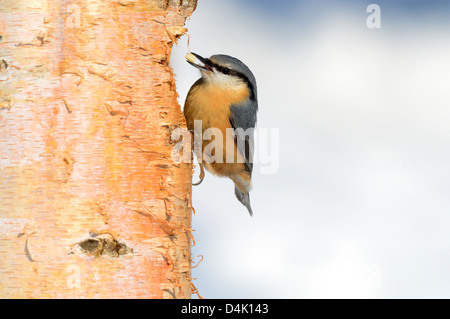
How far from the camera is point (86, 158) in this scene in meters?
1.53

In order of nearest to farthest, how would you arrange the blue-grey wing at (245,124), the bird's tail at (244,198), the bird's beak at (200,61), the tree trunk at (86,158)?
the tree trunk at (86,158)
the bird's beak at (200,61)
the blue-grey wing at (245,124)
the bird's tail at (244,198)

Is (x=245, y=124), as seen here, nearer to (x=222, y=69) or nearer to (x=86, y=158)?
(x=222, y=69)

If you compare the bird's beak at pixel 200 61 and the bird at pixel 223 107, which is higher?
the bird's beak at pixel 200 61

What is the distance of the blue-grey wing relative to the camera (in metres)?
2.64

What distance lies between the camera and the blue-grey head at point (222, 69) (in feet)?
8.42

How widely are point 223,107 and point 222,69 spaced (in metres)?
0.18

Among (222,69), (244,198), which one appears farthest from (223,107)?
(244,198)

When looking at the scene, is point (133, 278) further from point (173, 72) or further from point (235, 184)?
point (235, 184)

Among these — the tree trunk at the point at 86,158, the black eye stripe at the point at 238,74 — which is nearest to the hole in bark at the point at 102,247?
the tree trunk at the point at 86,158

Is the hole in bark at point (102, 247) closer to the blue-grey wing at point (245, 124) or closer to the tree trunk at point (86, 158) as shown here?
the tree trunk at point (86, 158)

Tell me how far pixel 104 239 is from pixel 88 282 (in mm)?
121

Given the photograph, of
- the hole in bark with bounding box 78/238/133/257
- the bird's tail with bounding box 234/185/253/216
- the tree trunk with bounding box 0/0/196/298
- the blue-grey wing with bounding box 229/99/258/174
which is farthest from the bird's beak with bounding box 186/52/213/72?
the hole in bark with bounding box 78/238/133/257

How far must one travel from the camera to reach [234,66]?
8.57 ft
